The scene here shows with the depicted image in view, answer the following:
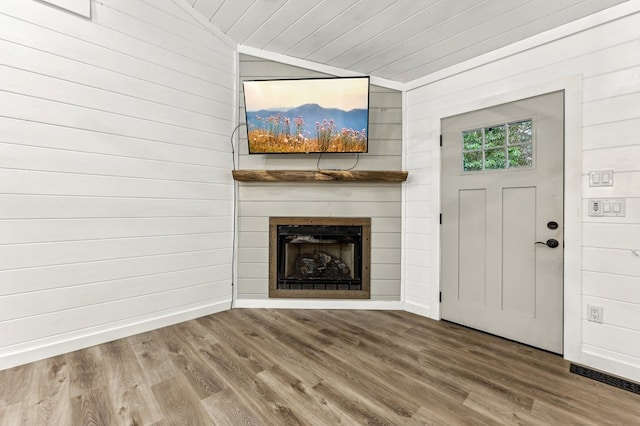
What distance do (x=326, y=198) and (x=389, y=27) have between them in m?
1.68

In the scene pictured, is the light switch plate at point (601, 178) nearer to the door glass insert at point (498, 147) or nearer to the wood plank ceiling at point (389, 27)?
the door glass insert at point (498, 147)

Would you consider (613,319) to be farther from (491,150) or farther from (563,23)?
(563,23)

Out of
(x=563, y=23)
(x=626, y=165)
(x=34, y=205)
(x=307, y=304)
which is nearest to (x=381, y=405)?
(x=307, y=304)

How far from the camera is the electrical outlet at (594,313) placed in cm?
194

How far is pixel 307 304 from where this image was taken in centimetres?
306

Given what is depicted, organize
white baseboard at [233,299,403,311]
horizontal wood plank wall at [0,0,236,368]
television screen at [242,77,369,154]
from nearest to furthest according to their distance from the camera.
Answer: horizontal wood plank wall at [0,0,236,368] < television screen at [242,77,369,154] < white baseboard at [233,299,403,311]

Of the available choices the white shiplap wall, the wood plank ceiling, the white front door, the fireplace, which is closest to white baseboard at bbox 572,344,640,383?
the white shiplap wall

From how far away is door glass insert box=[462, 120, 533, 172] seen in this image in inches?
90.8

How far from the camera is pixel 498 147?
2455 millimetres

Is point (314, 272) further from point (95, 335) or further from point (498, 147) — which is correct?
point (498, 147)

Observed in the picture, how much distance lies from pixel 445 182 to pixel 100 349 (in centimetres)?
333

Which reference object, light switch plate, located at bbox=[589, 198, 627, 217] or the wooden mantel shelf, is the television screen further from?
light switch plate, located at bbox=[589, 198, 627, 217]

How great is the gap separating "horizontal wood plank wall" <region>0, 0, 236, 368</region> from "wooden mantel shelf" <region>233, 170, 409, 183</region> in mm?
308

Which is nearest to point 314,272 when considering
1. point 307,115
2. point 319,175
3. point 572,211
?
point 319,175
